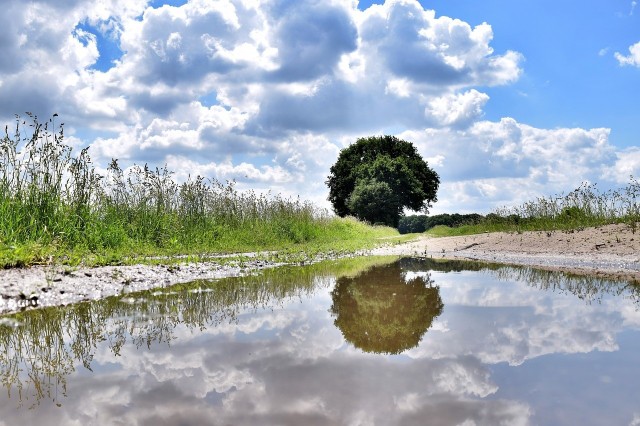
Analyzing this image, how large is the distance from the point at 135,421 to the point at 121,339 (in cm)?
→ 194

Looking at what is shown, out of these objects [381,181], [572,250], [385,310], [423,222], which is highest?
[381,181]

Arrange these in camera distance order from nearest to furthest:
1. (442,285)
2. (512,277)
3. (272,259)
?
1. (442,285)
2. (512,277)
3. (272,259)

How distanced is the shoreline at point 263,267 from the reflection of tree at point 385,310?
283 cm

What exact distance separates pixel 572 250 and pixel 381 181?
34710 mm

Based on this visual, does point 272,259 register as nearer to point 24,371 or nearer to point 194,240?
point 194,240

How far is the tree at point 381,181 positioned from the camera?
4772 cm

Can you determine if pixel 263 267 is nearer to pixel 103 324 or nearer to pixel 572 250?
pixel 103 324

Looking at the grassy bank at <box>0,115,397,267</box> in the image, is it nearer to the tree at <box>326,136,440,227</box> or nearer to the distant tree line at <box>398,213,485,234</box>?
the tree at <box>326,136,440,227</box>

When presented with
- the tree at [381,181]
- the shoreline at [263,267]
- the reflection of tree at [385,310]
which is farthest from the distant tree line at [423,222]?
the reflection of tree at [385,310]

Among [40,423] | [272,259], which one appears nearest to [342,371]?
[40,423]

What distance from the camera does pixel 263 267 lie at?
10.8m

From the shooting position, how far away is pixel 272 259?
12289mm

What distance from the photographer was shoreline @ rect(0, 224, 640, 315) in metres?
6.22

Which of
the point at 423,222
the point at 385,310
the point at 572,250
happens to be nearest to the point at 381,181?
the point at 423,222
